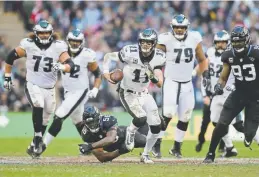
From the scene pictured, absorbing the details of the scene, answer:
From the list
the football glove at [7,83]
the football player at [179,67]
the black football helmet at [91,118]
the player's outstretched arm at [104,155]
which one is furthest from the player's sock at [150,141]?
the football glove at [7,83]

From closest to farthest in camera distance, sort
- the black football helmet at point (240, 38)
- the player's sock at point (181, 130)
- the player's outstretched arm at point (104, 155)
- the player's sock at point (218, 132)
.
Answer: the black football helmet at point (240, 38) → the player's sock at point (218, 132) → the player's outstretched arm at point (104, 155) → the player's sock at point (181, 130)

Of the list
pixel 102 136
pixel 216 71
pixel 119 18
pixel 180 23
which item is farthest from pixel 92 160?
pixel 119 18

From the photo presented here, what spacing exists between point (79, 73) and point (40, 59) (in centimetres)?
79

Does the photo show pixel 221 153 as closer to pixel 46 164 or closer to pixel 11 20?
pixel 46 164

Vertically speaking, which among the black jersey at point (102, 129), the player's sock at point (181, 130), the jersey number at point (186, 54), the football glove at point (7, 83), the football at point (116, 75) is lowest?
the player's sock at point (181, 130)

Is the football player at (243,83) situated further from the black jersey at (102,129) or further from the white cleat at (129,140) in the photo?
the black jersey at (102,129)

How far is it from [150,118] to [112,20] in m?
9.98

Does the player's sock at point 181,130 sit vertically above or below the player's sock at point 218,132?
below

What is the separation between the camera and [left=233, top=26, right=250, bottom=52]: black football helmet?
11773mm

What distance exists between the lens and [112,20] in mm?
21984

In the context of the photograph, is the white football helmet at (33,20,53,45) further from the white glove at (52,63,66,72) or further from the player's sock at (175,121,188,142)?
the player's sock at (175,121,188,142)

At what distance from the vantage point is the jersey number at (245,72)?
468 inches

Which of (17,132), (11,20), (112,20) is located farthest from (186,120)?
(11,20)

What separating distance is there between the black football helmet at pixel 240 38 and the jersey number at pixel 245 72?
25 centimetres
